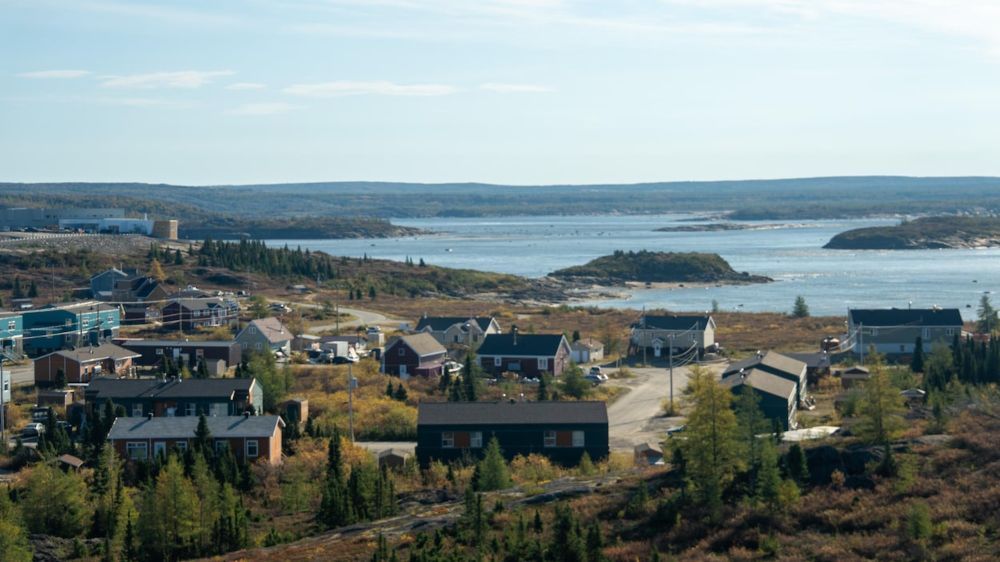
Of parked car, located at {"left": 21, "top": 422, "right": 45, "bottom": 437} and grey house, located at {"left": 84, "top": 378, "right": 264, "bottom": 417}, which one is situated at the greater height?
grey house, located at {"left": 84, "top": 378, "right": 264, "bottom": 417}

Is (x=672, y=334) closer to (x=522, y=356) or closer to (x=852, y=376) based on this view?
(x=522, y=356)

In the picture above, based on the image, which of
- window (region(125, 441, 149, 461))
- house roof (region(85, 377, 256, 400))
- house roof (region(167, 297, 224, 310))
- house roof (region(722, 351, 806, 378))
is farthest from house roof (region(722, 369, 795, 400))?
house roof (region(167, 297, 224, 310))

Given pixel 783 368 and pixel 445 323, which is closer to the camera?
pixel 783 368

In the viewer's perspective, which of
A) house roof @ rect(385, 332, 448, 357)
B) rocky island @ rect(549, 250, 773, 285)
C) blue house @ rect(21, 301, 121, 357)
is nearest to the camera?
house roof @ rect(385, 332, 448, 357)

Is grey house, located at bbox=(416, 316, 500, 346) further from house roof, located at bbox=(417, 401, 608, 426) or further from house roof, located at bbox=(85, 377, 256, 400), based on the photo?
house roof, located at bbox=(417, 401, 608, 426)

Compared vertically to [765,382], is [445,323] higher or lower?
lower

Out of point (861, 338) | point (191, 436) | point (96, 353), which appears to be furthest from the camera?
point (861, 338)

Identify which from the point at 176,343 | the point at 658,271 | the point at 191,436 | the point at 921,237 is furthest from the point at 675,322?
the point at 921,237
